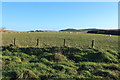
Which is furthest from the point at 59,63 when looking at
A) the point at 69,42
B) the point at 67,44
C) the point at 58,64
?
the point at 69,42

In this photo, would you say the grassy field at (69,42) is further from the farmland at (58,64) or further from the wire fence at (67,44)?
the farmland at (58,64)

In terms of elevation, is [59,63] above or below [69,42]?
below

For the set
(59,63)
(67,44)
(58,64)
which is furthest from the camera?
(67,44)

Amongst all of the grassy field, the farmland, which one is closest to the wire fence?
the grassy field

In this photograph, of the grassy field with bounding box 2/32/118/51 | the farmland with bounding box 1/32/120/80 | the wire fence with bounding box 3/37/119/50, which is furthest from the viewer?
the grassy field with bounding box 2/32/118/51

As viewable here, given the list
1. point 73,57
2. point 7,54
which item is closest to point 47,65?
point 73,57

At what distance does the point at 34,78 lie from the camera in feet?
29.7

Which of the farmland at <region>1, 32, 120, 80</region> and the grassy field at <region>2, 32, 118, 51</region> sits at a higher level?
the grassy field at <region>2, 32, 118, 51</region>

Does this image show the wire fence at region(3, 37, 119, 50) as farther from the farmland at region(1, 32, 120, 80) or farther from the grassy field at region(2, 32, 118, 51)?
the farmland at region(1, 32, 120, 80)

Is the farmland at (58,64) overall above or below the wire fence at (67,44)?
below

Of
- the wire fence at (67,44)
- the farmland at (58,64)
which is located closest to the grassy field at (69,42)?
the wire fence at (67,44)

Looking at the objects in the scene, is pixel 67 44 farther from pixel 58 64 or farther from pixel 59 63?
pixel 58 64

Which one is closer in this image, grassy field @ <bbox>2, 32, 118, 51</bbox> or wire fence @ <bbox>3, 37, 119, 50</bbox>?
wire fence @ <bbox>3, 37, 119, 50</bbox>

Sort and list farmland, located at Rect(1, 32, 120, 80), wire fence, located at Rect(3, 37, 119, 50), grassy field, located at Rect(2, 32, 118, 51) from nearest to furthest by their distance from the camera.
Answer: farmland, located at Rect(1, 32, 120, 80), wire fence, located at Rect(3, 37, 119, 50), grassy field, located at Rect(2, 32, 118, 51)
